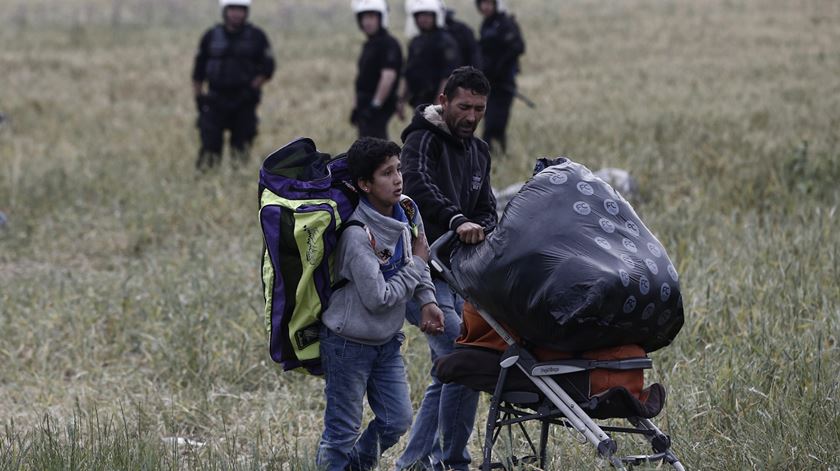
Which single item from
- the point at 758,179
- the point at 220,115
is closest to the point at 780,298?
the point at 758,179

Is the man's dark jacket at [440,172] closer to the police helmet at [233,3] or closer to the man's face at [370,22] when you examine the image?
the man's face at [370,22]

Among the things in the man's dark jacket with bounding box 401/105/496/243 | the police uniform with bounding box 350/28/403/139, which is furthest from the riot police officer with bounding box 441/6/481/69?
the man's dark jacket with bounding box 401/105/496/243

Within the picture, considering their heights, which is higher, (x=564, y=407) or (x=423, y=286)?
(x=423, y=286)

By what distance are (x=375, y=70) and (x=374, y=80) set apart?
0.11 meters

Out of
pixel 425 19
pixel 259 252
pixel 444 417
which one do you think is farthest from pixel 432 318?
pixel 425 19

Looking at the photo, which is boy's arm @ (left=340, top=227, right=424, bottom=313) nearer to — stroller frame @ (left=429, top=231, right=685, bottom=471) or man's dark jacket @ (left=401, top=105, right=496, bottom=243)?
stroller frame @ (left=429, top=231, right=685, bottom=471)

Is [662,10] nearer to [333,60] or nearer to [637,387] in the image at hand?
[333,60]

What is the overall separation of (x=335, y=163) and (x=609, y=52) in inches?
818

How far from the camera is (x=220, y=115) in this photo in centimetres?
1138

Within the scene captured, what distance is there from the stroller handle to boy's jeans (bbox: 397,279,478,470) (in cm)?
24

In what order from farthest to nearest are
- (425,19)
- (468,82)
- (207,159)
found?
(207,159) < (425,19) < (468,82)

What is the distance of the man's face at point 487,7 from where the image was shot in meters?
11.2

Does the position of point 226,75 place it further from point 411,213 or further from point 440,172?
point 411,213

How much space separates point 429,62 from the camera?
34.3 feet
